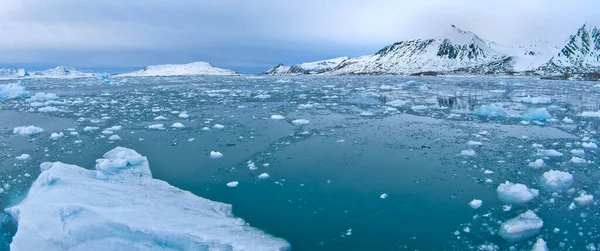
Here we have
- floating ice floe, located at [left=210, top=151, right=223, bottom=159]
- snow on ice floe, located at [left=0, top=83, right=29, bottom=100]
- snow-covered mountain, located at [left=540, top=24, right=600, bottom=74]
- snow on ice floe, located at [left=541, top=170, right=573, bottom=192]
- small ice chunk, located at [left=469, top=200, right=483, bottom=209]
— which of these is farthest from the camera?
snow-covered mountain, located at [left=540, top=24, right=600, bottom=74]

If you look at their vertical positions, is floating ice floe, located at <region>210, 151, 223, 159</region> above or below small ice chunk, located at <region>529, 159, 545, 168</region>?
below

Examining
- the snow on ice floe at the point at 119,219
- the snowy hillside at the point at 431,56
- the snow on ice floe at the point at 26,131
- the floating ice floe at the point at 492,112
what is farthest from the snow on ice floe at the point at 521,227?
the snowy hillside at the point at 431,56

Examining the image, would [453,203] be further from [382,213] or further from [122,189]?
[122,189]

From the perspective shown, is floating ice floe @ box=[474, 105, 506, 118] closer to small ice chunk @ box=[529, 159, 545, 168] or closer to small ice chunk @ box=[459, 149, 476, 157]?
small ice chunk @ box=[459, 149, 476, 157]

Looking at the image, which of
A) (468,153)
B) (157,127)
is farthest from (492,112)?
(157,127)

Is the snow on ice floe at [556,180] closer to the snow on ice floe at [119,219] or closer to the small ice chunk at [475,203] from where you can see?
the small ice chunk at [475,203]

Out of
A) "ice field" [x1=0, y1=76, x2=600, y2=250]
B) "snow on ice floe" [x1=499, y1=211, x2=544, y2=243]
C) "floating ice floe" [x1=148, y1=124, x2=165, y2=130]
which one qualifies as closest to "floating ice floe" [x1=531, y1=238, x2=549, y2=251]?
"ice field" [x1=0, y1=76, x2=600, y2=250]

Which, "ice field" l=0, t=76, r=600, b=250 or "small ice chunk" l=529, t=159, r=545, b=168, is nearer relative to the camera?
"ice field" l=0, t=76, r=600, b=250
